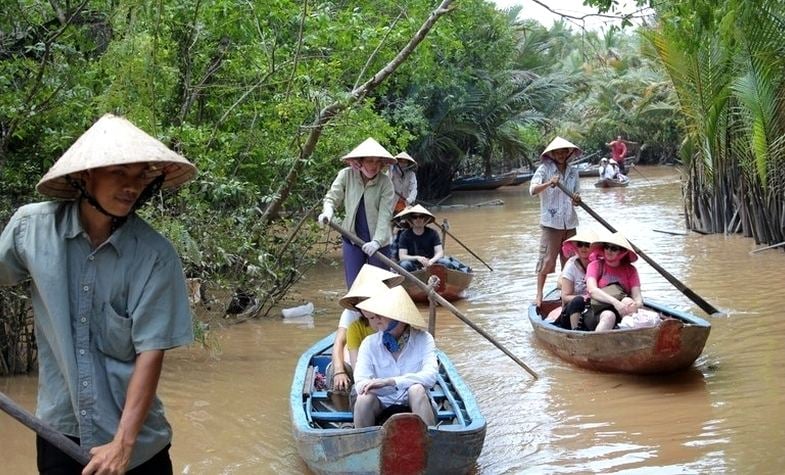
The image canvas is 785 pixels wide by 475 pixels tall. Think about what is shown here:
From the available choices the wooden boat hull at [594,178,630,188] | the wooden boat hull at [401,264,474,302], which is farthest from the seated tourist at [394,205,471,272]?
the wooden boat hull at [594,178,630,188]

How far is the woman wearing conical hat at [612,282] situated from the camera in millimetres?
6609

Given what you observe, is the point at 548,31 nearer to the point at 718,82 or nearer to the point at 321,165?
the point at 718,82

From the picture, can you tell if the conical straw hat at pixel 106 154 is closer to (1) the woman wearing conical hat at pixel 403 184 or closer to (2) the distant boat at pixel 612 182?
(1) the woman wearing conical hat at pixel 403 184

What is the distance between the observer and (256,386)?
23.4ft

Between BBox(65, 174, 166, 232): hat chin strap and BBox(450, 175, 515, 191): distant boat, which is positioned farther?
BBox(450, 175, 515, 191): distant boat

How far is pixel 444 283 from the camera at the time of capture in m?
10.0

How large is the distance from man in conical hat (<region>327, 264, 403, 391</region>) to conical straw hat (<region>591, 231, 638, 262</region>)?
5.76 ft

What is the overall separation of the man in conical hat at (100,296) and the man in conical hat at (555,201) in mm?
6421

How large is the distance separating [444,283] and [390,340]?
5150mm

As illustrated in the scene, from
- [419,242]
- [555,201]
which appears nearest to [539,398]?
[555,201]

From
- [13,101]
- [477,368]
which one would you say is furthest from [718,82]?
[13,101]

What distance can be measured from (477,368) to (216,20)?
4.19 meters

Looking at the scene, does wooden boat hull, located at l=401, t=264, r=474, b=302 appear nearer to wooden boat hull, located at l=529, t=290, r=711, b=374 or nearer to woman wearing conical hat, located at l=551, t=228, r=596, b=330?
woman wearing conical hat, located at l=551, t=228, r=596, b=330

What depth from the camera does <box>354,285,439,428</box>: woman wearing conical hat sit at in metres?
4.68
